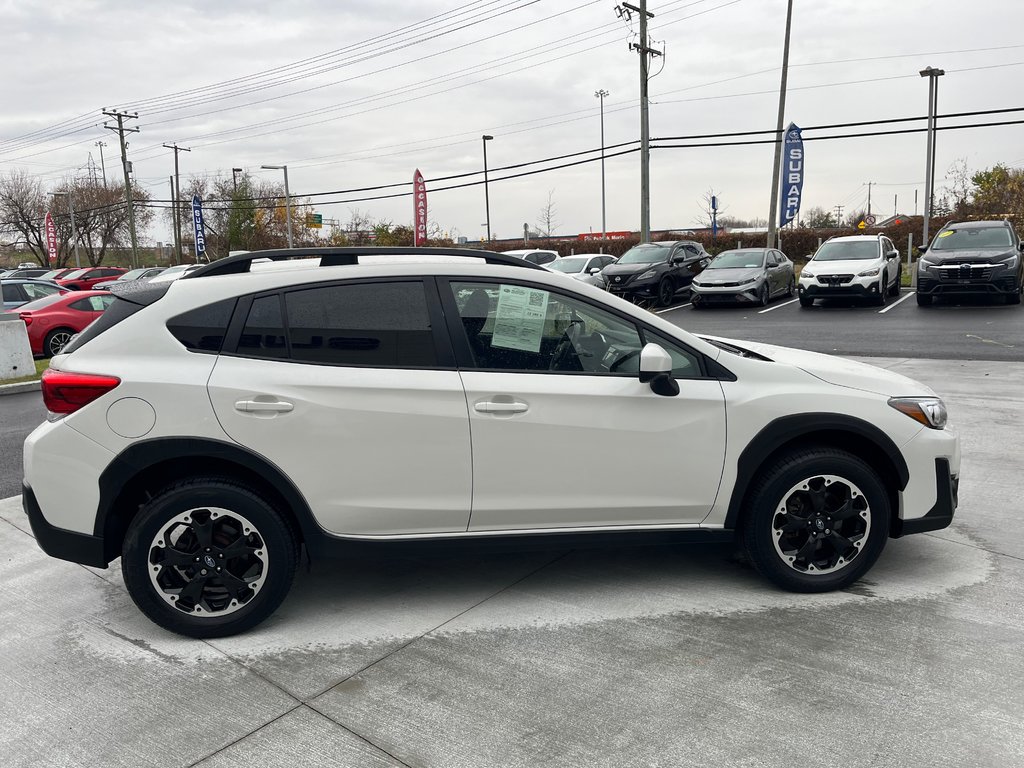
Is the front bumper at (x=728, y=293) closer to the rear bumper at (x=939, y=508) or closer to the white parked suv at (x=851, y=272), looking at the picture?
the white parked suv at (x=851, y=272)

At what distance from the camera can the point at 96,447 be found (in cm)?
345

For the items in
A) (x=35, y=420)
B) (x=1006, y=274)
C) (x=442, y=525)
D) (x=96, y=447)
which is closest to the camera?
(x=96, y=447)

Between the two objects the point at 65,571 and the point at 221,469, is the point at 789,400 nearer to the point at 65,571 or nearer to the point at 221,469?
the point at 221,469

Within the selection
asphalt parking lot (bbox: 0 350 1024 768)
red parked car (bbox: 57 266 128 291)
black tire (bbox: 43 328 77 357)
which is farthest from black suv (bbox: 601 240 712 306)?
red parked car (bbox: 57 266 128 291)

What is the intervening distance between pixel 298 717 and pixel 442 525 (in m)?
1.00

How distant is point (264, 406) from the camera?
3473 millimetres

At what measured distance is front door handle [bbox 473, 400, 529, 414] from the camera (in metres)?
3.57

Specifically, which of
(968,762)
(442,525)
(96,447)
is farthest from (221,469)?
(968,762)

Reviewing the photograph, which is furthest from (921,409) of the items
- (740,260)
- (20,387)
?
(740,260)

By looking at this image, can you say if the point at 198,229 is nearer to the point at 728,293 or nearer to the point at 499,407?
the point at 728,293

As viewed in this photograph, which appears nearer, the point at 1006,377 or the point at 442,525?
the point at 442,525

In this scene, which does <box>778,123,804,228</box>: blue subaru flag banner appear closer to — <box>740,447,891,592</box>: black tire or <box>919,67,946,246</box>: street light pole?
<box>919,67,946,246</box>: street light pole

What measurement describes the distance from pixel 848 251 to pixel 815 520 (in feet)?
62.5

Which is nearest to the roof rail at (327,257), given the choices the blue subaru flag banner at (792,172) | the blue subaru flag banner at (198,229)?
the blue subaru flag banner at (792,172)
